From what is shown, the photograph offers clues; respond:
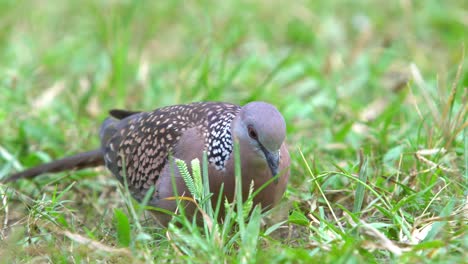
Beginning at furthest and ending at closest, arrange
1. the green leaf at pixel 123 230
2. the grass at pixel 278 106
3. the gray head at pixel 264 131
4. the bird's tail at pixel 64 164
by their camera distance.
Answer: the bird's tail at pixel 64 164, the gray head at pixel 264 131, the green leaf at pixel 123 230, the grass at pixel 278 106

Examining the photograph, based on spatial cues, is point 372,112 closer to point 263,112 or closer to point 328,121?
point 328,121

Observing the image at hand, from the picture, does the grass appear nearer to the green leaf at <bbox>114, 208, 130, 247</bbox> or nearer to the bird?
the green leaf at <bbox>114, 208, 130, 247</bbox>

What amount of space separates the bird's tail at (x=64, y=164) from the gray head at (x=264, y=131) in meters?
1.61

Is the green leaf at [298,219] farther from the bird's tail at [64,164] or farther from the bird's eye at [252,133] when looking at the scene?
the bird's tail at [64,164]

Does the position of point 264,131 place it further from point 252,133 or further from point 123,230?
point 123,230

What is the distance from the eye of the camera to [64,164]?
4914 mm

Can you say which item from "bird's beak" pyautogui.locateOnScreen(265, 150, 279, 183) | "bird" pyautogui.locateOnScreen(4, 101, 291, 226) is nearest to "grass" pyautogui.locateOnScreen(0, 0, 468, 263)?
"bird" pyautogui.locateOnScreen(4, 101, 291, 226)

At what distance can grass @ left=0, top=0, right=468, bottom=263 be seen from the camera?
10.8 ft

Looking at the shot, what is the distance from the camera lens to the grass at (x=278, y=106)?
3.29m

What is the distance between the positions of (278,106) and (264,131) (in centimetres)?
236

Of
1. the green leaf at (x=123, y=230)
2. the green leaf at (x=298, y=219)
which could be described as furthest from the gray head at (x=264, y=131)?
the green leaf at (x=123, y=230)

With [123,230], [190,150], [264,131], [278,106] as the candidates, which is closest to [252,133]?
[264,131]

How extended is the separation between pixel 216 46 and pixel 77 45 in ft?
5.05

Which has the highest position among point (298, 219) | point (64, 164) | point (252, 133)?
point (252, 133)
